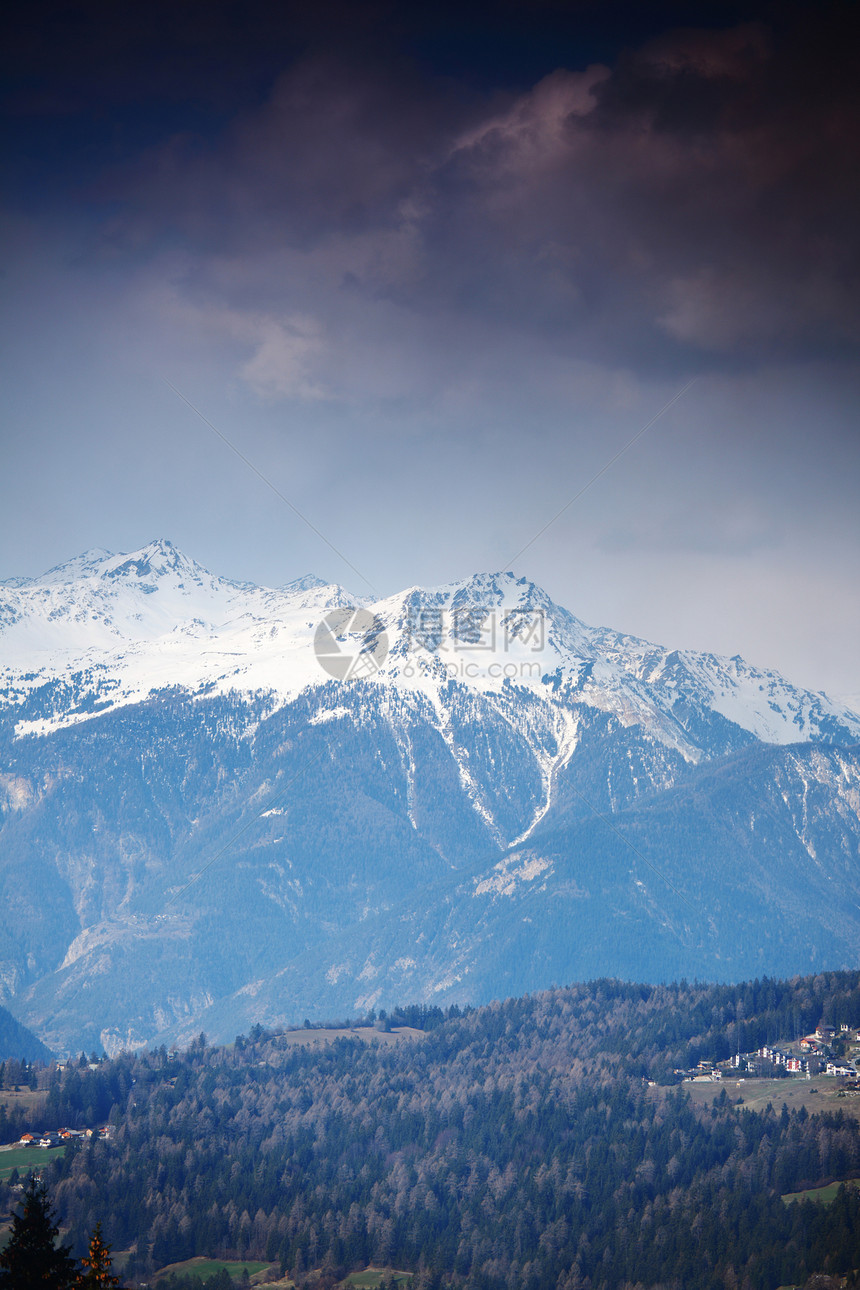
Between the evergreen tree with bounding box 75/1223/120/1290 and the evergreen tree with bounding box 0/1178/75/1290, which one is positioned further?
the evergreen tree with bounding box 0/1178/75/1290

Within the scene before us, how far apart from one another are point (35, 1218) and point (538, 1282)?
4901 inches

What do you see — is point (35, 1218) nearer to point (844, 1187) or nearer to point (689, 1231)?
point (689, 1231)

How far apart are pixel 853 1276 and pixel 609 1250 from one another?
126 ft

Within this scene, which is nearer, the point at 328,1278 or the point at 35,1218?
the point at 35,1218

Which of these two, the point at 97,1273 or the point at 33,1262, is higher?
the point at 33,1262

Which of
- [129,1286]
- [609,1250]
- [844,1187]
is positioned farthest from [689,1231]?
[129,1286]

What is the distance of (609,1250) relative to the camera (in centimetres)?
19675

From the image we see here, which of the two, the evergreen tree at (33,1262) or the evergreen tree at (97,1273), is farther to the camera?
the evergreen tree at (33,1262)

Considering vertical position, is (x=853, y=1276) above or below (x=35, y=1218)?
below

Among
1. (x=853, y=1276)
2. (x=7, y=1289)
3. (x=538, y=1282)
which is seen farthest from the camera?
(x=538, y=1282)

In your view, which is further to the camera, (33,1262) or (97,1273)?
(33,1262)

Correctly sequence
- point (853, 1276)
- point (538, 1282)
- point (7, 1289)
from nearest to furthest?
point (7, 1289) → point (853, 1276) → point (538, 1282)

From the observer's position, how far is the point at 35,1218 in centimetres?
8975

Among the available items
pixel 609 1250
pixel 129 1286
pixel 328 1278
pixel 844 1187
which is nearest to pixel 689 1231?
pixel 609 1250
